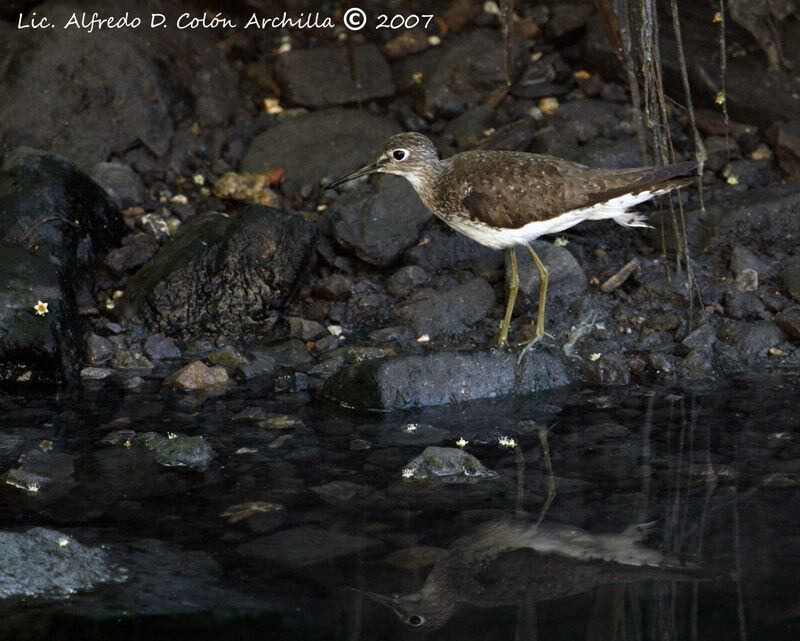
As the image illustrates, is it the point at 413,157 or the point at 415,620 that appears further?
the point at 413,157

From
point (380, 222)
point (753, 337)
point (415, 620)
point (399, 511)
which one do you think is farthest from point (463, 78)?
point (415, 620)

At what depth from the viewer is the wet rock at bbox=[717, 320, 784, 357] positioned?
6113mm

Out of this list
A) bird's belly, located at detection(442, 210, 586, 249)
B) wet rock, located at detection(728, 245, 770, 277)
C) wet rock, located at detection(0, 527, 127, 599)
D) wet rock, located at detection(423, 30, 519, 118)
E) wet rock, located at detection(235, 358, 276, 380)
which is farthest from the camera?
wet rock, located at detection(423, 30, 519, 118)

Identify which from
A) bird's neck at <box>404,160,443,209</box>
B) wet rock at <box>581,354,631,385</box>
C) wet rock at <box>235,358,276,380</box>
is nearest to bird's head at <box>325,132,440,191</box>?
bird's neck at <box>404,160,443,209</box>

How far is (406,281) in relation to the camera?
674 centimetres

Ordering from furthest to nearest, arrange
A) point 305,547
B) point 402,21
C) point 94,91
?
point 402,21, point 94,91, point 305,547

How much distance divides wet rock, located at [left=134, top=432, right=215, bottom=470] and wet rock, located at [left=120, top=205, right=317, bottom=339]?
5.52ft

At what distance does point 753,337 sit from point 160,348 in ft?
12.2

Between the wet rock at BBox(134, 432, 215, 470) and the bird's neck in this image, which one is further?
the bird's neck

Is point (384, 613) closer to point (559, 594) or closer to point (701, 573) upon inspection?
point (559, 594)

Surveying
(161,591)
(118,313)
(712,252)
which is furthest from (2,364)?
(712,252)

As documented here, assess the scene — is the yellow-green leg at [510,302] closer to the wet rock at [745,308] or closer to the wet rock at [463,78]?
the wet rock at [745,308]

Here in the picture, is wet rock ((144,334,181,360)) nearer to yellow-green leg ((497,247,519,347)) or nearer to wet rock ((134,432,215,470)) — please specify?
wet rock ((134,432,215,470))

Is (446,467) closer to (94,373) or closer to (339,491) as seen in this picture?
(339,491)
